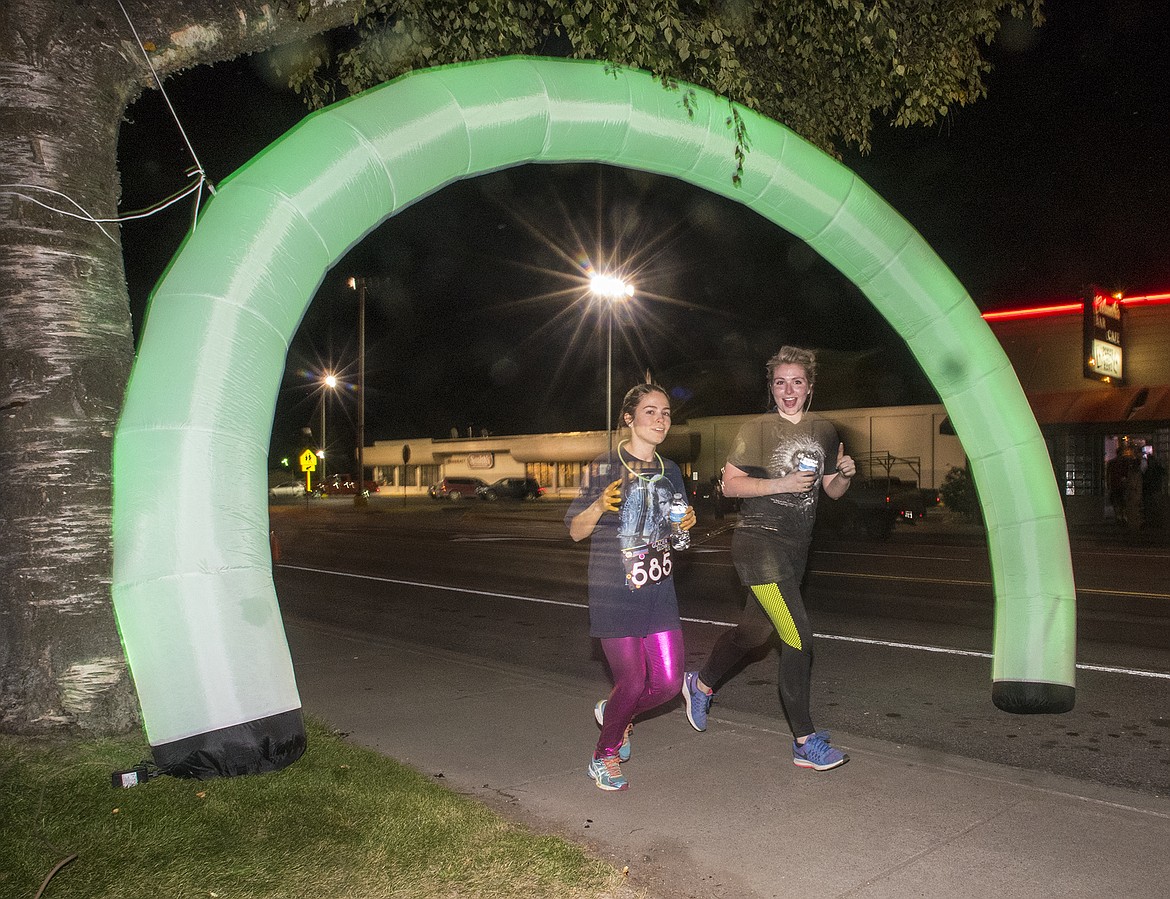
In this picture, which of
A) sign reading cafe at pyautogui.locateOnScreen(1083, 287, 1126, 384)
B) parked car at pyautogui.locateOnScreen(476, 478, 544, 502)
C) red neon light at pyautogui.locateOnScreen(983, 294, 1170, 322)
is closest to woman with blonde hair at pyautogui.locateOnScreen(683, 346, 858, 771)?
sign reading cafe at pyautogui.locateOnScreen(1083, 287, 1126, 384)

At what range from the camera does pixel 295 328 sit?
436cm

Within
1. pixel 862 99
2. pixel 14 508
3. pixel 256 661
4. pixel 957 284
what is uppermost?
pixel 862 99

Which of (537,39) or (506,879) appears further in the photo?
(537,39)

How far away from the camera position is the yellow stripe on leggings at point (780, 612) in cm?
471

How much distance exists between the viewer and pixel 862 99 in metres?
6.84

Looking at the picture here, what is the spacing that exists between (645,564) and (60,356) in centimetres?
279

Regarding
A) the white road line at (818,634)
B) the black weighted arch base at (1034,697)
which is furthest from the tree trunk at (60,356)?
the white road line at (818,634)

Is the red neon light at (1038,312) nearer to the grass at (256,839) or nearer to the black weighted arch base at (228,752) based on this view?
the grass at (256,839)

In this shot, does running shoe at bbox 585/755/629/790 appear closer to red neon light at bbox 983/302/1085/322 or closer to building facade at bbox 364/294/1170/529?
building facade at bbox 364/294/1170/529

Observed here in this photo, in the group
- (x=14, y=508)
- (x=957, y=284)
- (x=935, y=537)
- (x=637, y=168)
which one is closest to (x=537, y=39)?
(x=637, y=168)

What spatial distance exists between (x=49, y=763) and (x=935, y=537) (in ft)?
65.0

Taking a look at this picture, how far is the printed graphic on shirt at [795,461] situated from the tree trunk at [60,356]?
10.4 ft

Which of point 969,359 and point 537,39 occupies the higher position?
point 537,39

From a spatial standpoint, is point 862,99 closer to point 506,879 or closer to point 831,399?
point 506,879
